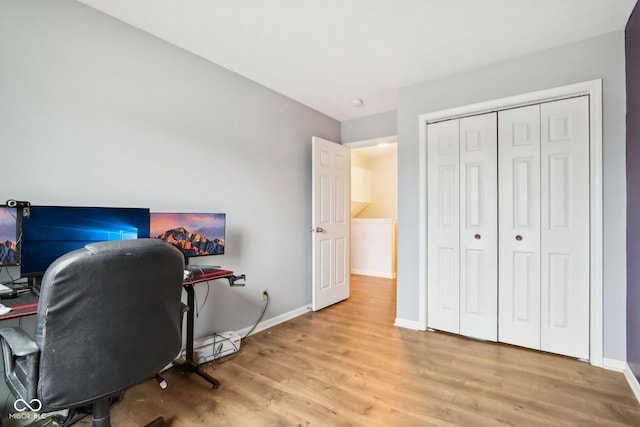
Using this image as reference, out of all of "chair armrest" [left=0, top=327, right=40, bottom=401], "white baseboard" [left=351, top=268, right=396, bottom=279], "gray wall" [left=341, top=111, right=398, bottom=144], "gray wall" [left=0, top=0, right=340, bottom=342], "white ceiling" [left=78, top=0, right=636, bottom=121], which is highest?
"white ceiling" [left=78, top=0, right=636, bottom=121]

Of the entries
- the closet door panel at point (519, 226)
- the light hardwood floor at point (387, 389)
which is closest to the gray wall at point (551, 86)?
the closet door panel at point (519, 226)

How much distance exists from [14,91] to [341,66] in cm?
227

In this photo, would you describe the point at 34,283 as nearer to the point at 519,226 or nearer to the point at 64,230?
the point at 64,230

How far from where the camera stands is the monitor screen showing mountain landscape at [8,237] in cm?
153

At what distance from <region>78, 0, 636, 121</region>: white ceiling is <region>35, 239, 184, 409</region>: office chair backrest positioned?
1.73 metres

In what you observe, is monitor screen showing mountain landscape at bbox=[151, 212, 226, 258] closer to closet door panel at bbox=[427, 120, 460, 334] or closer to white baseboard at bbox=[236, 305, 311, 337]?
white baseboard at bbox=[236, 305, 311, 337]

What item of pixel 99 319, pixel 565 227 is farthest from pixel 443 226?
pixel 99 319

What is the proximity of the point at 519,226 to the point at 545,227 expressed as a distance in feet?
0.59

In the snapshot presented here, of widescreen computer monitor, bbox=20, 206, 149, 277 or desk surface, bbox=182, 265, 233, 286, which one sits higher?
widescreen computer monitor, bbox=20, 206, 149, 277

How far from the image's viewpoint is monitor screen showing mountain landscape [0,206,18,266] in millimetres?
1531

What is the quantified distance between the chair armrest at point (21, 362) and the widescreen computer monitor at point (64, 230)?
1.87 feet

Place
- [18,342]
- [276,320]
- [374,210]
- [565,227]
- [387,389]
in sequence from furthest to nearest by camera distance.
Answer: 1. [374,210]
2. [276,320]
3. [565,227]
4. [387,389]
5. [18,342]

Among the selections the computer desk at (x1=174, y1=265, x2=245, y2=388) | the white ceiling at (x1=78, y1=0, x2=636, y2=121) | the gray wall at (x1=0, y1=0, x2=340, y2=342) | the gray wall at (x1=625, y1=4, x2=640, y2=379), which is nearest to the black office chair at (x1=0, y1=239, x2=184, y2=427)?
the computer desk at (x1=174, y1=265, x2=245, y2=388)

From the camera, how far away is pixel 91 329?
1.10 metres
